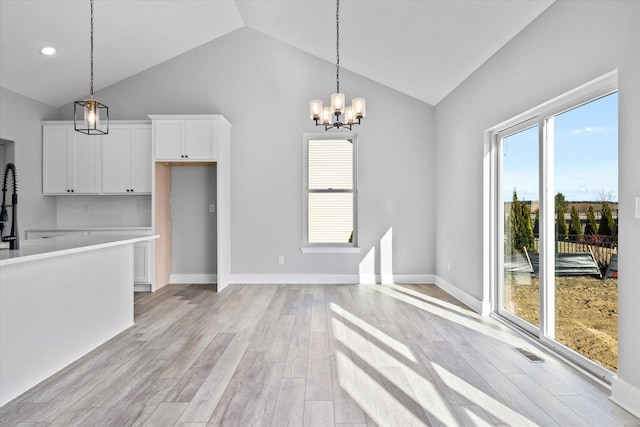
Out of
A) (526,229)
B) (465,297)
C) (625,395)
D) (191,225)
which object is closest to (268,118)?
(191,225)

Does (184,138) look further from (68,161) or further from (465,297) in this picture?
(465,297)

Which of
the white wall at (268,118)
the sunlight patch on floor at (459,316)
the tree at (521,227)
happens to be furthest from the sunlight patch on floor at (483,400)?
the white wall at (268,118)

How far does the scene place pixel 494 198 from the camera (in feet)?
14.0

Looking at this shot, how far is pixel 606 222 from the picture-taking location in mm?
2643

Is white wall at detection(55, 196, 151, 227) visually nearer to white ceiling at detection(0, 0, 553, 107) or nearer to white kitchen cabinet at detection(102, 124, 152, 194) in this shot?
white kitchen cabinet at detection(102, 124, 152, 194)

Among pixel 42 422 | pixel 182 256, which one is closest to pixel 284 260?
pixel 182 256

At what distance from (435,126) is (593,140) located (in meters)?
3.26

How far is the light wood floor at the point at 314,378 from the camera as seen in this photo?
2191 millimetres

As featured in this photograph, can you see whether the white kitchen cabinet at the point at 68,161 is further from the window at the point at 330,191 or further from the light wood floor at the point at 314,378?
the window at the point at 330,191

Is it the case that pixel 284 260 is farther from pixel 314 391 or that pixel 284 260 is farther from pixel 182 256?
pixel 314 391

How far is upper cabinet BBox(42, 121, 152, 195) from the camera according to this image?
552 cm

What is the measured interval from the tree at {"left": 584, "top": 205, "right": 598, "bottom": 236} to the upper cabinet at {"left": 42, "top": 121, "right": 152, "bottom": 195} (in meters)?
5.16

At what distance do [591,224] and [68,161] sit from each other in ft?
20.5

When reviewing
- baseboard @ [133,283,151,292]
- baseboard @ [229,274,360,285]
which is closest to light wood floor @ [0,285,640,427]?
baseboard @ [133,283,151,292]
